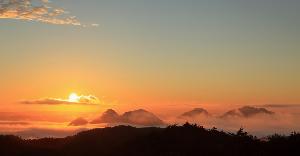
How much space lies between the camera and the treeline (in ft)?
137

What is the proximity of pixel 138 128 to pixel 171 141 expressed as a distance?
9.09m

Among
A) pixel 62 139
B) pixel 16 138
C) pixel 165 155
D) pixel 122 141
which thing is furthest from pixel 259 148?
pixel 16 138

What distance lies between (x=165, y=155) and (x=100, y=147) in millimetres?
7935

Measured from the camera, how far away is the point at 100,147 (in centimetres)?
4694

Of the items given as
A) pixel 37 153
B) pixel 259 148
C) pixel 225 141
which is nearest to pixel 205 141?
pixel 225 141

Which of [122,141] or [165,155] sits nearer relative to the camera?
[165,155]

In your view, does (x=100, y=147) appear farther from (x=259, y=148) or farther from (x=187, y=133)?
(x=259, y=148)

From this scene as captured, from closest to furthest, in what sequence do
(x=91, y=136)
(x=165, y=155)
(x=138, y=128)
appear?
(x=165, y=155), (x=91, y=136), (x=138, y=128)

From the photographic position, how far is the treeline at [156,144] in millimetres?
41781

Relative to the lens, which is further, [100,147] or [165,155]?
[100,147]

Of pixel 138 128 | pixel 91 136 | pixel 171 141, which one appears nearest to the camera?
pixel 171 141

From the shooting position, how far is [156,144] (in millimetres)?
44969

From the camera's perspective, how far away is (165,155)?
41469 mm

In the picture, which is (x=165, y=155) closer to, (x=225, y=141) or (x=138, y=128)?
(x=225, y=141)
